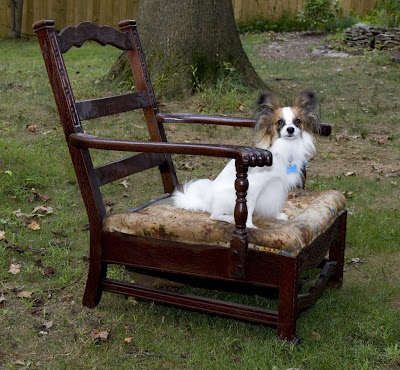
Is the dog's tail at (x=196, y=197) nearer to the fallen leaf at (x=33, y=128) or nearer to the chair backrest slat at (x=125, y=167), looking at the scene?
the chair backrest slat at (x=125, y=167)

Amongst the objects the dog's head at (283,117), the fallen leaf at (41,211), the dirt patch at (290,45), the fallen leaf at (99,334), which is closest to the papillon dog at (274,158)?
the dog's head at (283,117)

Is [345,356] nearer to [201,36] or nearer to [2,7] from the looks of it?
[201,36]

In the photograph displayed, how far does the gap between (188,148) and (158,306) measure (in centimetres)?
105

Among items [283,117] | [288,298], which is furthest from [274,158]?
[288,298]

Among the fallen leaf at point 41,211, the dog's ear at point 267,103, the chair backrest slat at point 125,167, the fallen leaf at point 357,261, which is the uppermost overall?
the dog's ear at point 267,103

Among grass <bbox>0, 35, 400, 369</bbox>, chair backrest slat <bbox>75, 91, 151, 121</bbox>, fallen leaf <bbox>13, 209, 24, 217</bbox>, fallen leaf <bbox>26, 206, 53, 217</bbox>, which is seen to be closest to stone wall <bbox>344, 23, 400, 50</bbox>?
grass <bbox>0, 35, 400, 369</bbox>

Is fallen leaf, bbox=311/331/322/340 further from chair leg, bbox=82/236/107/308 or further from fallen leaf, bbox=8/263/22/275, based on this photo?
fallen leaf, bbox=8/263/22/275

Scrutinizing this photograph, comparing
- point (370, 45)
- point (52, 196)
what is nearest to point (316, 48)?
point (370, 45)

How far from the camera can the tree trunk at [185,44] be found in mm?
7441

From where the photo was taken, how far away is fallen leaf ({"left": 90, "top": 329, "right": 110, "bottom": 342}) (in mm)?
3276

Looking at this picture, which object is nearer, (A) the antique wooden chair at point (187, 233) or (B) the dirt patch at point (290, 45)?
(A) the antique wooden chair at point (187, 233)

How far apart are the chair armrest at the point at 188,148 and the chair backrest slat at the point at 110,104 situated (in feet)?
0.64

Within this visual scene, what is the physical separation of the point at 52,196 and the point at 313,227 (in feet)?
8.80

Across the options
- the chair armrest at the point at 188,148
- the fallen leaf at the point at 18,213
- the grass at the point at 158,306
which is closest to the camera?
the chair armrest at the point at 188,148
